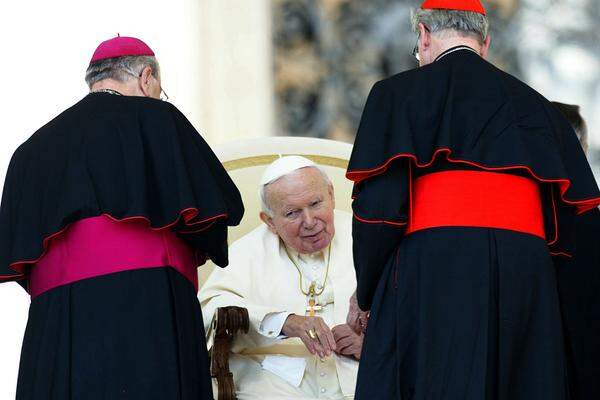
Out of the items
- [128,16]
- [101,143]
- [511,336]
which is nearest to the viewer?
[511,336]

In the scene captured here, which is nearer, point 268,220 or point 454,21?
point 454,21

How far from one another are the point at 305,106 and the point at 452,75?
134 inches

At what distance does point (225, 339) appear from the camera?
4.87m

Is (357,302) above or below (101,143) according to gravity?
below

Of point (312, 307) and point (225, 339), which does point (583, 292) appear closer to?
point (312, 307)

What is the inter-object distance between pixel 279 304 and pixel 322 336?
543 millimetres

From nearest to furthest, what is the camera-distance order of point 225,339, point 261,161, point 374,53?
1. point 225,339
2. point 261,161
3. point 374,53

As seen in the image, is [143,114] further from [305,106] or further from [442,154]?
[305,106]

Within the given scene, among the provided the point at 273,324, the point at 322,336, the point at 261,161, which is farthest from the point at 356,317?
the point at 261,161

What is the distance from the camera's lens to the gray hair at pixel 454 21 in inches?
162

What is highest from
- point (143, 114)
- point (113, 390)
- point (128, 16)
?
point (128, 16)

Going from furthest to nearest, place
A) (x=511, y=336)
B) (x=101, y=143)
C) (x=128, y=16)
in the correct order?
(x=128, y=16) < (x=101, y=143) < (x=511, y=336)

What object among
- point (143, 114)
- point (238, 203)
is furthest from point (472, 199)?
point (143, 114)

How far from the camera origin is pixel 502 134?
13.1 feet
